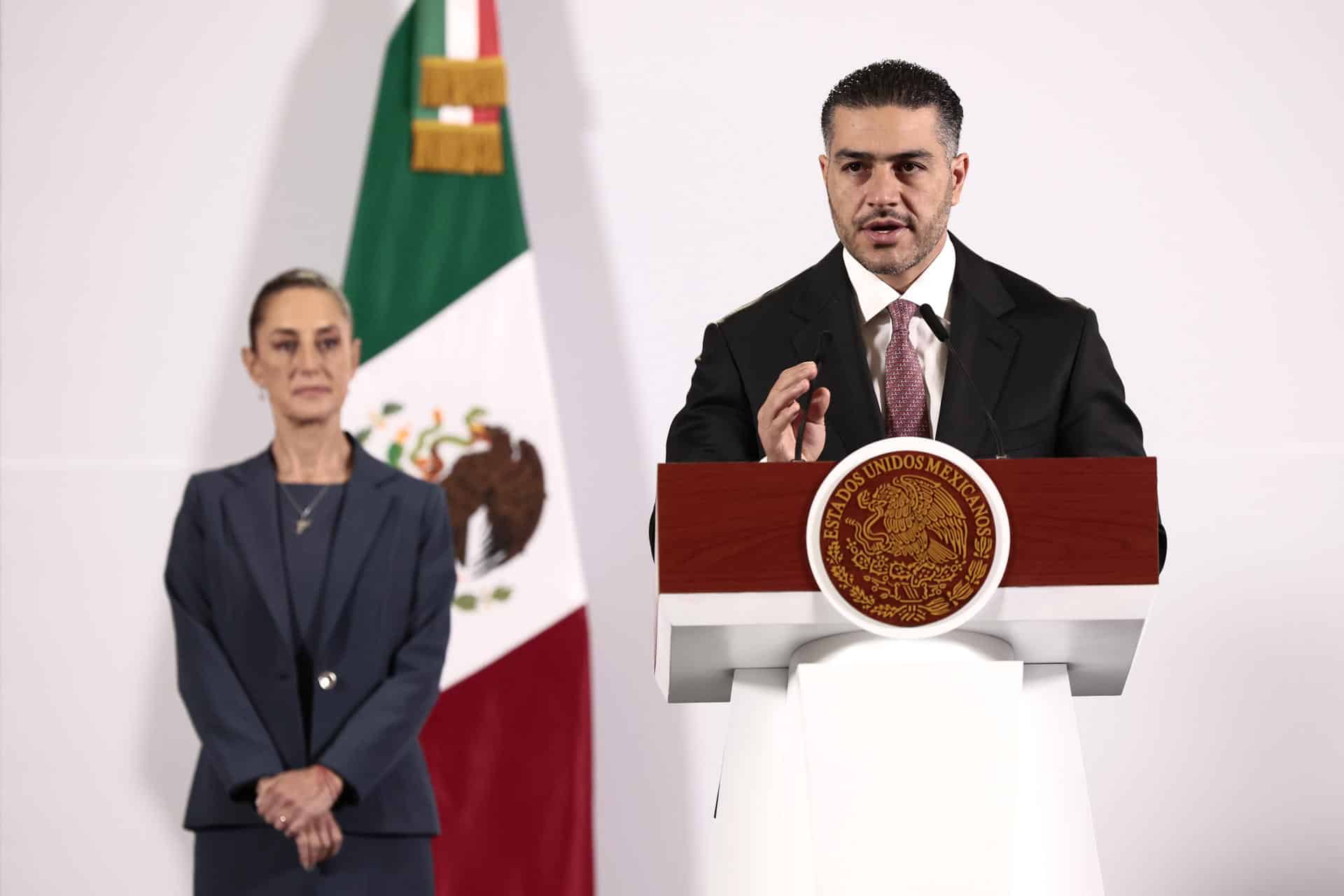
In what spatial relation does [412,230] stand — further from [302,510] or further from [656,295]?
[302,510]

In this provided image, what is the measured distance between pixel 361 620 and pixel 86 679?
3.13 feet

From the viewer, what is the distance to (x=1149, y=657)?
3832mm

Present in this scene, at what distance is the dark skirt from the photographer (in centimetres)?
294

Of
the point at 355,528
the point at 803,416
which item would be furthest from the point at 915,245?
the point at 355,528

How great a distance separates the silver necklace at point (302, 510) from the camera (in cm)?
309

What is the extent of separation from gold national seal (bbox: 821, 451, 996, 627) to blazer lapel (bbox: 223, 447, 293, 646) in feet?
5.19

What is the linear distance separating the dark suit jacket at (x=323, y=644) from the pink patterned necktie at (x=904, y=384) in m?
1.23

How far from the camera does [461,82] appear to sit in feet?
11.8

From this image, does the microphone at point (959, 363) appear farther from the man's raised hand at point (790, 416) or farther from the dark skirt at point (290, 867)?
the dark skirt at point (290, 867)

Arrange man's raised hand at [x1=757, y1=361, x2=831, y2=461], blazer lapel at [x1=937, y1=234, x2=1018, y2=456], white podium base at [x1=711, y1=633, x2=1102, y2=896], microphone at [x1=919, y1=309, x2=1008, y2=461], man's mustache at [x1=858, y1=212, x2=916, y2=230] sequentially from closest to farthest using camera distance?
white podium base at [x1=711, y1=633, x2=1102, y2=896] < man's raised hand at [x1=757, y1=361, x2=831, y2=461] < microphone at [x1=919, y1=309, x2=1008, y2=461] < blazer lapel at [x1=937, y1=234, x2=1018, y2=456] < man's mustache at [x1=858, y1=212, x2=916, y2=230]

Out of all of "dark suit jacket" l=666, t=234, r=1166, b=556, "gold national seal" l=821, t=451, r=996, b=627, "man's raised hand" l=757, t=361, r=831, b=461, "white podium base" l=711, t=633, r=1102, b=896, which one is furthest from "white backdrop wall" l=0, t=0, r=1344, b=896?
"gold national seal" l=821, t=451, r=996, b=627

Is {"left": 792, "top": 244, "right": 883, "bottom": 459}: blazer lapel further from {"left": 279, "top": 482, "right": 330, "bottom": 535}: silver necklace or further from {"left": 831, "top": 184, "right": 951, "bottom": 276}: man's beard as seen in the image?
{"left": 279, "top": 482, "right": 330, "bottom": 535}: silver necklace

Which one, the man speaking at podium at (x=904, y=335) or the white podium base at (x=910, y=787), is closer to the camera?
the white podium base at (x=910, y=787)

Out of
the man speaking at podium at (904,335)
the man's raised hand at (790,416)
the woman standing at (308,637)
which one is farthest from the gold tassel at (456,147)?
the man's raised hand at (790,416)
